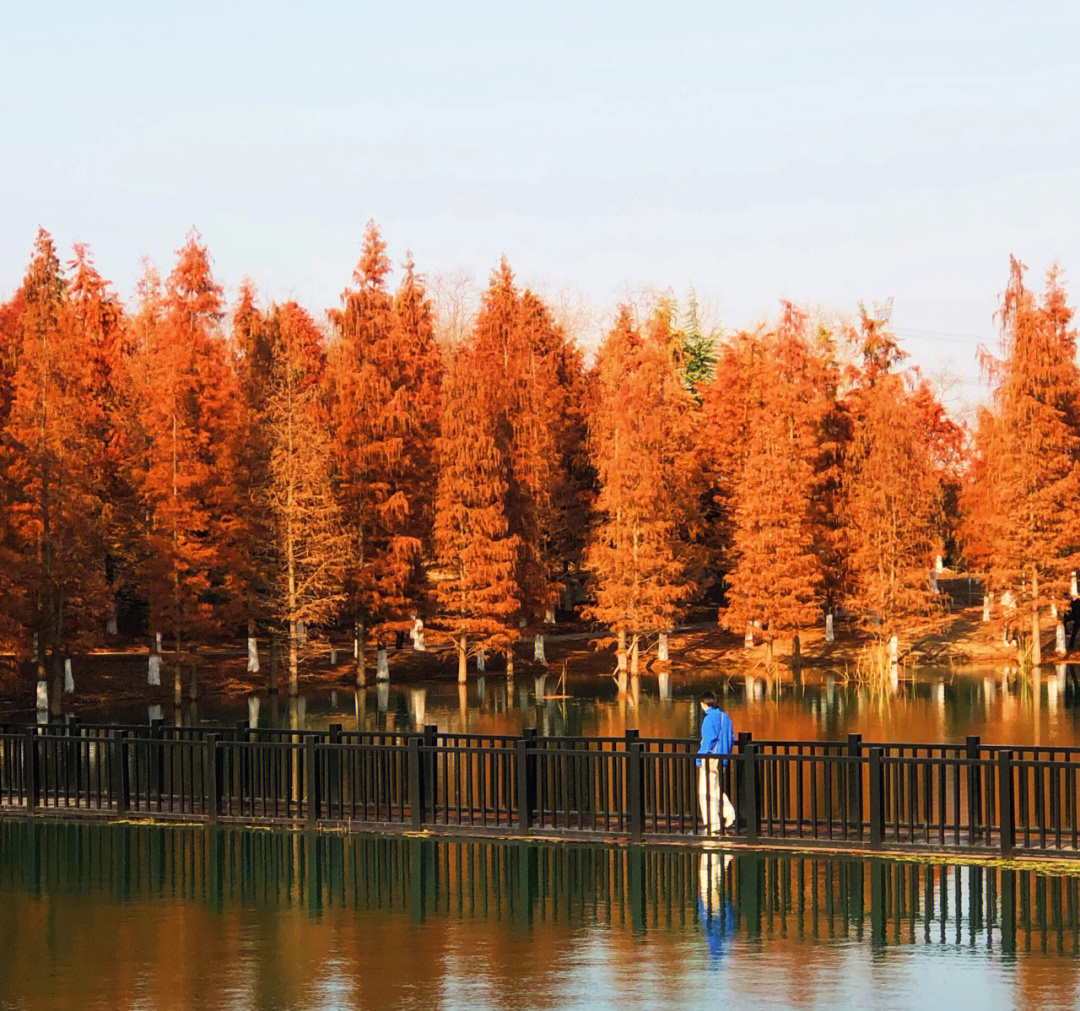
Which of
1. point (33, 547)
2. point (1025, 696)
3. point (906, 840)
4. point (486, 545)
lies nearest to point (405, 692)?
point (486, 545)

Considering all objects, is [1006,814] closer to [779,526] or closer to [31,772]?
[31,772]

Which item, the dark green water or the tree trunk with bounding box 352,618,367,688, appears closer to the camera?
the dark green water

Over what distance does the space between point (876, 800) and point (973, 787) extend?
112cm

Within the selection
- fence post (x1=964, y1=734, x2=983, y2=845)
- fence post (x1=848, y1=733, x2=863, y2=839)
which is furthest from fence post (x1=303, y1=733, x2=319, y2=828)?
fence post (x1=964, y1=734, x2=983, y2=845)

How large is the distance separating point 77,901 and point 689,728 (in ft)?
93.2

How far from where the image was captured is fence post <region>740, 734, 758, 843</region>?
822 inches

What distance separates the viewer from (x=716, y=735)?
21500 mm

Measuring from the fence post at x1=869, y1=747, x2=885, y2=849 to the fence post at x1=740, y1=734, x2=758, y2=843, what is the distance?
4.55 ft

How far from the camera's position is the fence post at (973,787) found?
65.5 feet

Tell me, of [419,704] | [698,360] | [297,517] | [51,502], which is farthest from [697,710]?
[698,360]

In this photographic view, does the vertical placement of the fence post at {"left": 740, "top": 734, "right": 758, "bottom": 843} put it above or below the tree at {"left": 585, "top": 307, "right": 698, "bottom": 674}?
below

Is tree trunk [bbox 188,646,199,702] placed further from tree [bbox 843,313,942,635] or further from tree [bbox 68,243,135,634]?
tree [bbox 843,313,942,635]

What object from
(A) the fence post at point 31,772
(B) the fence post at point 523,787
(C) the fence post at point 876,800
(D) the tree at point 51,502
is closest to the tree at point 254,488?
(D) the tree at point 51,502

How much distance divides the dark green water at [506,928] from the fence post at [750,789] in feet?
1.24
